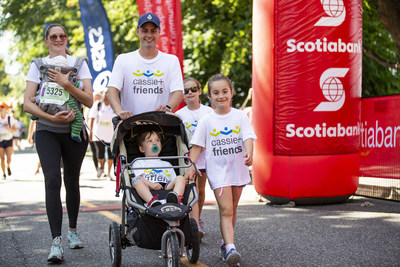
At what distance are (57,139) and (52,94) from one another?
1.40ft

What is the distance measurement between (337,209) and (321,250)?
2701 mm

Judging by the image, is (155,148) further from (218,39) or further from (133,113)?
(218,39)

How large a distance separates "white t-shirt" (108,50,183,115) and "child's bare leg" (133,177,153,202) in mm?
905

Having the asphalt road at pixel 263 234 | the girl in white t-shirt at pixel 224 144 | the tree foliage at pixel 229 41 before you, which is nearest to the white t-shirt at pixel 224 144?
the girl in white t-shirt at pixel 224 144

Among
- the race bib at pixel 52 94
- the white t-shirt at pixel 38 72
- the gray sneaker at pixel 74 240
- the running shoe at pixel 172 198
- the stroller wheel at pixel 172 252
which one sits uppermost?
the white t-shirt at pixel 38 72

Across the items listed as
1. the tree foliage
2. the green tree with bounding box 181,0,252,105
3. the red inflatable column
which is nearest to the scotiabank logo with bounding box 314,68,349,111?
the red inflatable column

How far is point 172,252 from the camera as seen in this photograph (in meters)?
4.36

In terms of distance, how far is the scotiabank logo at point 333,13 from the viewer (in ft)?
27.6

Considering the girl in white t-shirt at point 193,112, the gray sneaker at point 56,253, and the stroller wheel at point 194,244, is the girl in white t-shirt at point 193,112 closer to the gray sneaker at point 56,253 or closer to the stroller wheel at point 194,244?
the stroller wheel at point 194,244

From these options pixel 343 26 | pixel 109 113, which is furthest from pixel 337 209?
pixel 109 113

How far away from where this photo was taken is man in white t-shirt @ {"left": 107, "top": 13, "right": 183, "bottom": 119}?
548 centimetres

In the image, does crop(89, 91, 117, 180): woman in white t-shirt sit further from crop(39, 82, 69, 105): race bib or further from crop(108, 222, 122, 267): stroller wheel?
crop(108, 222, 122, 267): stroller wheel

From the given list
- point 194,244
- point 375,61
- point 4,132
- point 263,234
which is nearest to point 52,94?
point 194,244

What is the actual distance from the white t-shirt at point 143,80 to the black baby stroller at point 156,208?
1.06 feet
